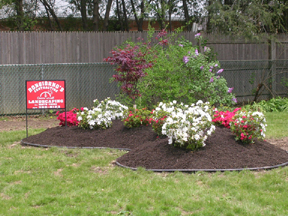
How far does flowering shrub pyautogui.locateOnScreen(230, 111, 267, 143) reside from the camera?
19.9 feet

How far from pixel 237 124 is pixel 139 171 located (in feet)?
5.84

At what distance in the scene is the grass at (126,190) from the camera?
4.04m

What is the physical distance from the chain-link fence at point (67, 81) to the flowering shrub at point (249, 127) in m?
6.71

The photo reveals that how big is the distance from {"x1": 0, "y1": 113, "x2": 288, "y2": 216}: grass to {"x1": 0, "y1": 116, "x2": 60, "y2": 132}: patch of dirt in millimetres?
3785

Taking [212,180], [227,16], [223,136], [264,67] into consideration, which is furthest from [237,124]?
[264,67]

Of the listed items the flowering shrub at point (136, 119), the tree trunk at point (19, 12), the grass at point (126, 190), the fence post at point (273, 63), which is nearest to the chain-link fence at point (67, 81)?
the flowering shrub at point (136, 119)

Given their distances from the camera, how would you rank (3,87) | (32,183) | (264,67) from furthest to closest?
(264,67) < (3,87) < (32,183)

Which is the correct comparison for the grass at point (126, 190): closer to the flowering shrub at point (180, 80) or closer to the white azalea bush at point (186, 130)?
the white azalea bush at point (186, 130)

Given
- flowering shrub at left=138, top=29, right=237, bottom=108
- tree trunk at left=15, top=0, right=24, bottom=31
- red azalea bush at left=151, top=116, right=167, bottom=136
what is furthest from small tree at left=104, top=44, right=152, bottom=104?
tree trunk at left=15, top=0, right=24, bottom=31

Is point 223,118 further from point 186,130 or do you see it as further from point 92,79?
point 92,79

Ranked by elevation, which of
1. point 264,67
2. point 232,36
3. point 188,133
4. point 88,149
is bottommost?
point 88,149

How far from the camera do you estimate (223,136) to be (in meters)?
6.40

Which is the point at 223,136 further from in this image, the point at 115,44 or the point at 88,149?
the point at 115,44

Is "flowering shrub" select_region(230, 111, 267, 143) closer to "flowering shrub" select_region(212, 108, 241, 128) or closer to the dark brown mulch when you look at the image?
the dark brown mulch
